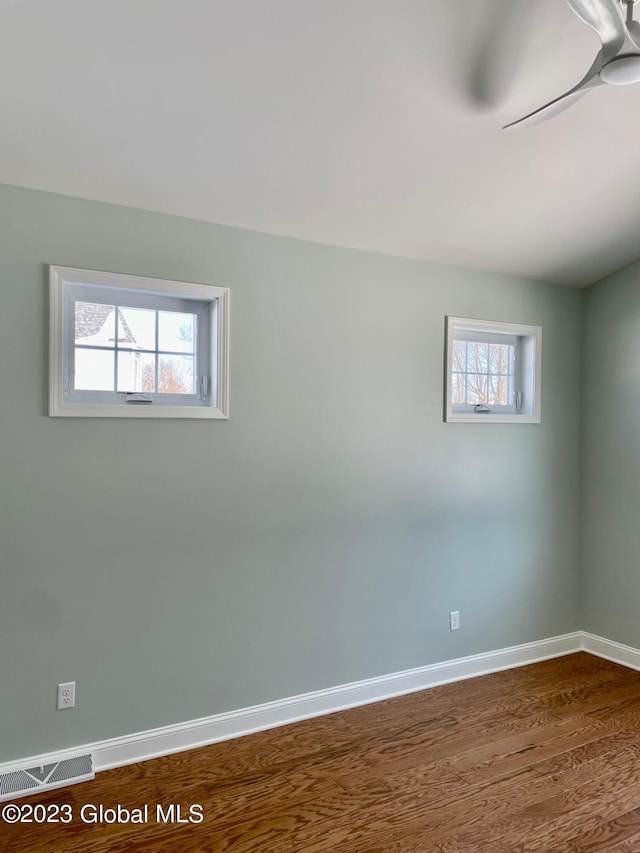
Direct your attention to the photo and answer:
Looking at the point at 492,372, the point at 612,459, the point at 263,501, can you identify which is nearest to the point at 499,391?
the point at 492,372

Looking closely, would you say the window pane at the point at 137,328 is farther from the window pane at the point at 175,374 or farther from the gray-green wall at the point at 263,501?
the gray-green wall at the point at 263,501

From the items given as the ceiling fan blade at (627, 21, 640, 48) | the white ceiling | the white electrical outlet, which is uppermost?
the white ceiling

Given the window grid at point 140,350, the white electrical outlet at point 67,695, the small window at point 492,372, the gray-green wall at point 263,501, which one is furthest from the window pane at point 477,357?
the white electrical outlet at point 67,695

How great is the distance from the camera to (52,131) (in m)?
2.10

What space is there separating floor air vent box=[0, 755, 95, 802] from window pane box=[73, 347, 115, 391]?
1.57 m

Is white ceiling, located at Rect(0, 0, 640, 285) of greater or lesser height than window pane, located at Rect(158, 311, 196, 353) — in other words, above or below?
above

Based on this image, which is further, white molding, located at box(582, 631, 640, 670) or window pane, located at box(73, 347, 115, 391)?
white molding, located at box(582, 631, 640, 670)

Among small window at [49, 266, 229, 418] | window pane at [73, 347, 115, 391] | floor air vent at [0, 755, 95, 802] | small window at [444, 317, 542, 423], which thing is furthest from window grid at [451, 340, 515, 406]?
floor air vent at [0, 755, 95, 802]

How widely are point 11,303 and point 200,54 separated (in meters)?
1.22

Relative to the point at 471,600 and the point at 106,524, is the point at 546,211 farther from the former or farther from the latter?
the point at 106,524

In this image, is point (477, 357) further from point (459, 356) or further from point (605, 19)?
point (605, 19)

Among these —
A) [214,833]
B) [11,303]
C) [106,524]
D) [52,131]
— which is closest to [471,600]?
[214,833]

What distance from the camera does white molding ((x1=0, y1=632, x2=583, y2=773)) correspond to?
2.49 m

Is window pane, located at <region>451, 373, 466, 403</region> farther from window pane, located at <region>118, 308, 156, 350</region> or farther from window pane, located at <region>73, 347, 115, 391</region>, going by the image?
window pane, located at <region>73, 347, 115, 391</region>
